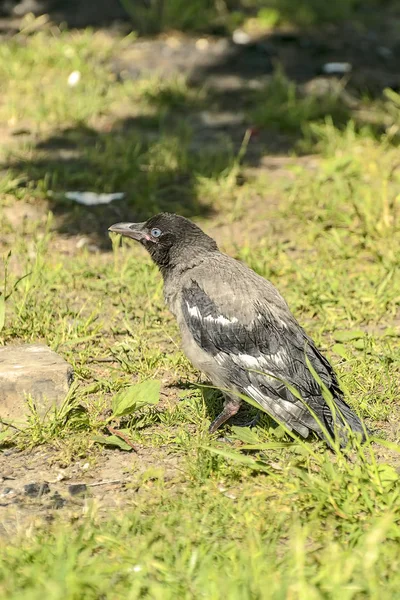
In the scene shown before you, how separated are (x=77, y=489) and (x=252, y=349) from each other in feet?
4.14

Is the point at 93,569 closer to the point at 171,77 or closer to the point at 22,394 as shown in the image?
the point at 22,394

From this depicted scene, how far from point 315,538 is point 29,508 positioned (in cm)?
142

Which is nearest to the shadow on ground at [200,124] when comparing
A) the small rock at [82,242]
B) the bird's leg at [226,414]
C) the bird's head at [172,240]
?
the small rock at [82,242]

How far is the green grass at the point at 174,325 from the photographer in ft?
13.1

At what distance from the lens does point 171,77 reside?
11.2 metres

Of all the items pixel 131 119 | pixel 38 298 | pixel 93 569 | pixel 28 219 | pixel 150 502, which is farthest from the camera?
pixel 131 119

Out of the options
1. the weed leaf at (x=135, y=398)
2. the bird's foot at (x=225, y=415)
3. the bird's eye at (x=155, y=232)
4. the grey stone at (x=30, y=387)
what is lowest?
the bird's foot at (x=225, y=415)

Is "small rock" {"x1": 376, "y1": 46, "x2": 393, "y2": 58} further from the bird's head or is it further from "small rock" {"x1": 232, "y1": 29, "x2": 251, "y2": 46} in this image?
the bird's head

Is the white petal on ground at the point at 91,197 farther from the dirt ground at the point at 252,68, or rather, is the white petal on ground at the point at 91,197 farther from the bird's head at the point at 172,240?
the bird's head at the point at 172,240

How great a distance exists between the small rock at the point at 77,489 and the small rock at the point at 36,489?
12 cm

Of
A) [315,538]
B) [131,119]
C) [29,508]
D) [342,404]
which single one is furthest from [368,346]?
[131,119]

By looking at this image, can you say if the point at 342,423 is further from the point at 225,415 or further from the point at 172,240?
the point at 172,240

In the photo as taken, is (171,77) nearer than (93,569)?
No

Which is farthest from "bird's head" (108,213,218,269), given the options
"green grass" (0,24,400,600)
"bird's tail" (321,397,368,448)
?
"bird's tail" (321,397,368,448)
